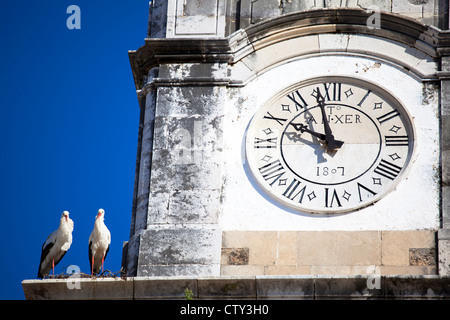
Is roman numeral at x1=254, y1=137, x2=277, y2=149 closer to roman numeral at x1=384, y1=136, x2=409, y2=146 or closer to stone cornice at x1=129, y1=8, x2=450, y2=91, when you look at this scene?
stone cornice at x1=129, y1=8, x2=450, y2=91

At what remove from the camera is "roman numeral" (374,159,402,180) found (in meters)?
17.5

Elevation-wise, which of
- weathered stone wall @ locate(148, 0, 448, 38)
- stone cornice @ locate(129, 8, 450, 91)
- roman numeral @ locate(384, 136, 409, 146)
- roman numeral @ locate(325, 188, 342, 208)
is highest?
weathered stone wall @ locate(148, 0, 448, 38)

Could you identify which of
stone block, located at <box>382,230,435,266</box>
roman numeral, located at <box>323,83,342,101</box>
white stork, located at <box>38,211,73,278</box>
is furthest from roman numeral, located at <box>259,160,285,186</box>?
white stork, located at <box>38,211,73,278</box>

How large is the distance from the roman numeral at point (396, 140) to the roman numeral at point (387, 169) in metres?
0.27

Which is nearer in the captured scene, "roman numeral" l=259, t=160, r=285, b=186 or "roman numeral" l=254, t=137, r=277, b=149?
"roman numeral" l=259, t=160, r=285, b=186

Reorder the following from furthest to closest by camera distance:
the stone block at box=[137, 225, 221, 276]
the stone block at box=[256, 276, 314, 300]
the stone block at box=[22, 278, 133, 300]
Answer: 1. the stone block at box=[137, 225, 221, 276]
2. the stone block at box=[22, 278, 133, 300]
3. the stone block at box=[256, 276, 314, 300]

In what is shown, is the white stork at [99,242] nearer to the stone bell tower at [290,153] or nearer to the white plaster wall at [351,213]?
the stone bell tower at [290,153]

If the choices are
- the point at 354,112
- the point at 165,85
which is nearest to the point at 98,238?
the point at 165,85

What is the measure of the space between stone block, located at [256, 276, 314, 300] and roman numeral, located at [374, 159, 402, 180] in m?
2.04

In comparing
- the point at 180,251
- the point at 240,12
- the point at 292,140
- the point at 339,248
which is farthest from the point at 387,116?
the point at 180,251

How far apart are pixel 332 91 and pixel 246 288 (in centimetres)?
326

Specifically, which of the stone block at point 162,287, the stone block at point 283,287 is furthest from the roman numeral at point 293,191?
the stone block at point 162,287

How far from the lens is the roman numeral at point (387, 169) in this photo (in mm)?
17484

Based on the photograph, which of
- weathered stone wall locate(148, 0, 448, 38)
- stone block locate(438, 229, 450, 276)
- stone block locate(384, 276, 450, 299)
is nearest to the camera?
stone block locate(384, 276, 450, 299)
